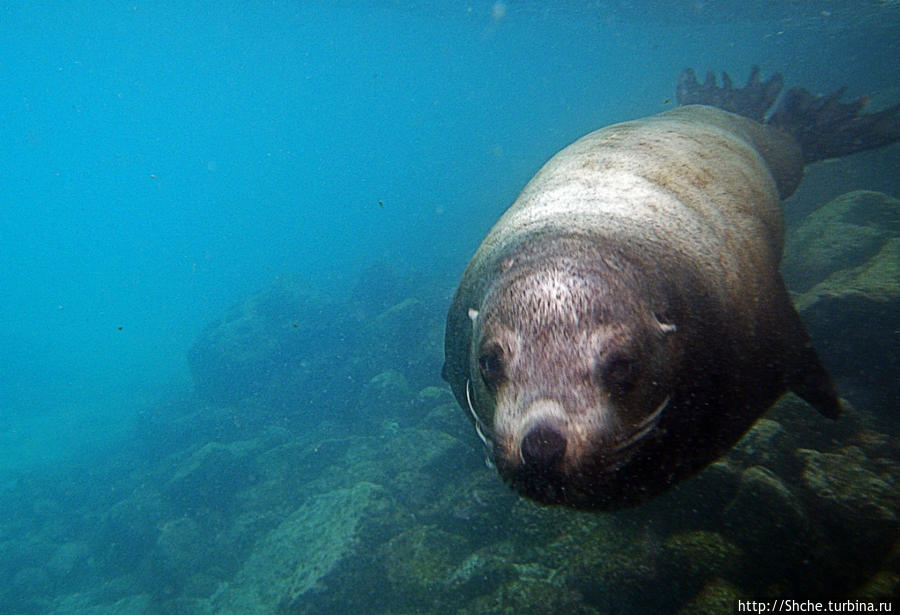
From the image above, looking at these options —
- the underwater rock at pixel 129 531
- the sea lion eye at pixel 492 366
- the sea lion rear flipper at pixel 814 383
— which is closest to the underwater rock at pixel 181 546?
the underwater rock at pixel 129 531

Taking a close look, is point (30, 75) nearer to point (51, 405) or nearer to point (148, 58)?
point (148, 58)

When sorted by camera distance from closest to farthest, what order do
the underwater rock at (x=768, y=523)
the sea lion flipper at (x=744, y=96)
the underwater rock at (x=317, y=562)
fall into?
the underwater rock at (x=768, y=523) → the sea lion flipper at (x=744, y=96) → the underwater rock at (x=317, y=562)

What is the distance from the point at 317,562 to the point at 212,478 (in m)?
6.90

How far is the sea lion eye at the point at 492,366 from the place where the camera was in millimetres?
1513

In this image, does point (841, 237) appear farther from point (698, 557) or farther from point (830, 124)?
point (698, 557)

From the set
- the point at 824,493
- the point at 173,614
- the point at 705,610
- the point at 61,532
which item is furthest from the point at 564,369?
the point at 61,532

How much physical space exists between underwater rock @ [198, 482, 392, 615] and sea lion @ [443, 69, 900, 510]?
18.5ft

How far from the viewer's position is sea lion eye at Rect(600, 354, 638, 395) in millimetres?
1407

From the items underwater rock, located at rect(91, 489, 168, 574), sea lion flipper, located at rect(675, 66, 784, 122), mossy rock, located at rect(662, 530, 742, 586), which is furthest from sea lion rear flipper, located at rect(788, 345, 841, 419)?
underwater rock, located at rect(91, 489, 168, 574)

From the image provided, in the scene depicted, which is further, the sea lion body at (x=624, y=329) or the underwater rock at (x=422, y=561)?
the underwater rock at (x=422, y=561)

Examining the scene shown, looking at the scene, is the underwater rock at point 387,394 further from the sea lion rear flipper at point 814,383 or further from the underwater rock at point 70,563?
the sea lion rear flipper at point 814,383

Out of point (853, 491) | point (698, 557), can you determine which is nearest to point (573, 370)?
point (698, 557)

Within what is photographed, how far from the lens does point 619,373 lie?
4.73 ft

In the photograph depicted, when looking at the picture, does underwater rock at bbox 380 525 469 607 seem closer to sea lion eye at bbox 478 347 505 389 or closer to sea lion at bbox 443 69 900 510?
sea lion at bbox 443 69 900 510
